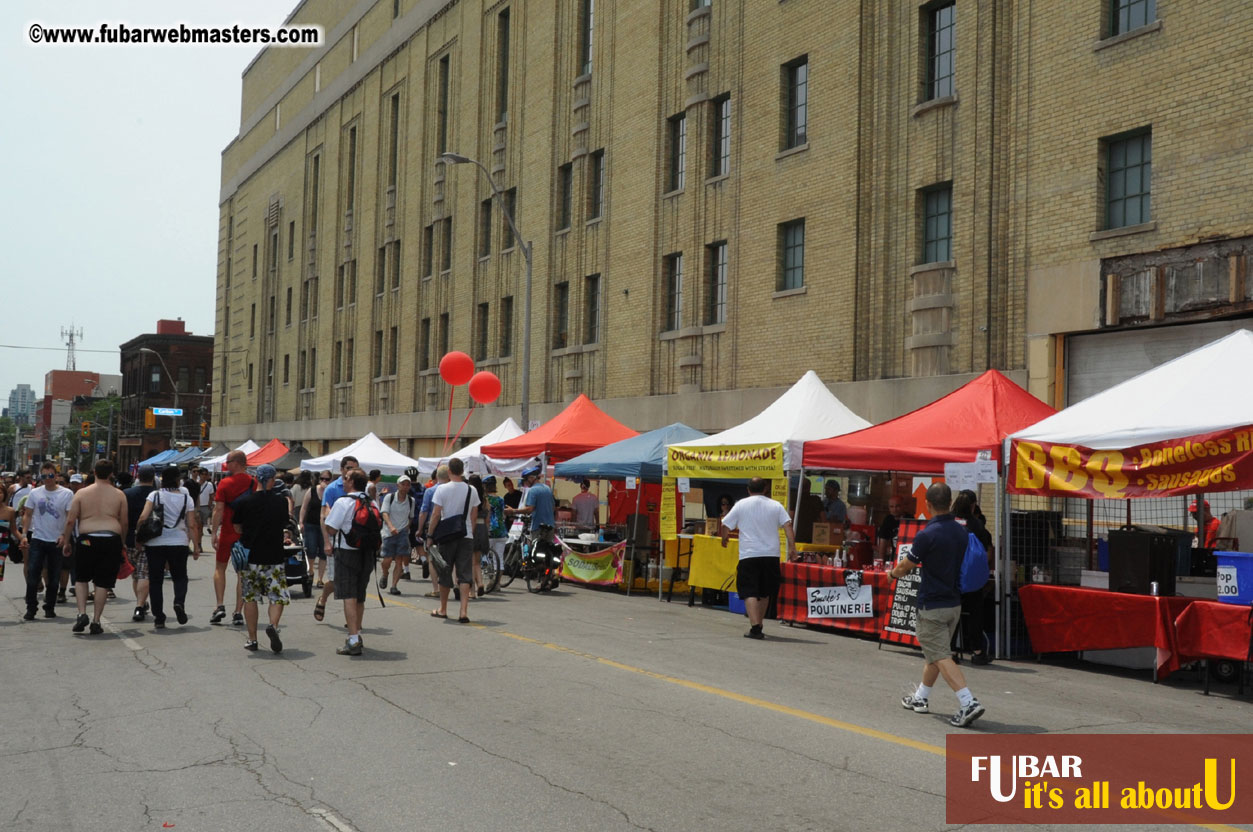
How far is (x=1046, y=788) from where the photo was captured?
6.80 metres

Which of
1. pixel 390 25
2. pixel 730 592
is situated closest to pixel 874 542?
pixel 730 592

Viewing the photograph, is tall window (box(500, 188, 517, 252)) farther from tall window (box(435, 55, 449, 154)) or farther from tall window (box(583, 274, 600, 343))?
tall window (box(435, 55, 449, 154))

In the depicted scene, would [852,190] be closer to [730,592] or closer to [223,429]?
[730,592]

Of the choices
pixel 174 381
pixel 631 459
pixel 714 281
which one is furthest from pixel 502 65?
pixel 174 381

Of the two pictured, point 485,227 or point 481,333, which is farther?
point 485,227

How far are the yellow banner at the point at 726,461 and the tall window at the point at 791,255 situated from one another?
288 inches

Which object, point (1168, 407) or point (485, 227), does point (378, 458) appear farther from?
point (1168, 407)

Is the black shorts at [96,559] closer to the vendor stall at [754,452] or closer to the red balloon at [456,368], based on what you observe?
the vendor stall at [754,452]

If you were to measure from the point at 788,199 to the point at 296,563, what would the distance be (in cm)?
1310

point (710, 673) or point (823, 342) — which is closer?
point (710, 673)

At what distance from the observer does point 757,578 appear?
544 inches

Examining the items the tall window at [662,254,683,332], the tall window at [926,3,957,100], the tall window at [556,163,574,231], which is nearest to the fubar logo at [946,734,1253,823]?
the tall window at [926,3,957,100]

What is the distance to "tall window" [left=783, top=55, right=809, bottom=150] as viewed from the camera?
2423 cm

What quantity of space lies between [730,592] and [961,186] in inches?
335
